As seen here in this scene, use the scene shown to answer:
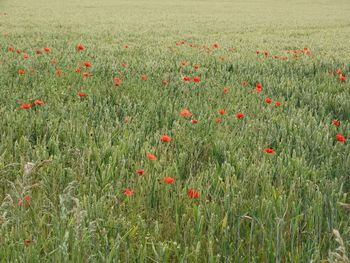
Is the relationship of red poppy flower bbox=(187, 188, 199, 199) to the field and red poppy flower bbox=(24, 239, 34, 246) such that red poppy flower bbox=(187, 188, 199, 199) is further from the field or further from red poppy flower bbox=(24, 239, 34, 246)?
red poppy flower bbox=(24, 239, 34, 246)

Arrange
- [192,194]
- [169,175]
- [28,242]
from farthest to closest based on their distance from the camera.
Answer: [169,175] < [192,194] < [28,242]

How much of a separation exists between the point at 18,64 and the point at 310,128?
395 cm

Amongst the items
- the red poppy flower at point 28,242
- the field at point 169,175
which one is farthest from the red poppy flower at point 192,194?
the red poppy flower at point 28,242

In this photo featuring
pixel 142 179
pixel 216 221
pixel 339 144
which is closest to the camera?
pixel 216 221

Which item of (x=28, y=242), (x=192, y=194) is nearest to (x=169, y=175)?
(x=192, y=194)

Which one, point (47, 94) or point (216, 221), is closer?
point (216, 221)

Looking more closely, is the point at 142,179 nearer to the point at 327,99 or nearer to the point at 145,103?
the point at 145,103

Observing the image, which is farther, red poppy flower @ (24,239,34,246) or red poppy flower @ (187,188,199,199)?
red poppy flower @ (187,188,199,199)

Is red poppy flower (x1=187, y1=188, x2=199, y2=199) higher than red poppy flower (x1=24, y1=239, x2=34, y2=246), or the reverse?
red poppy flower (x1=24, y1=239, x2=34, y2=246)

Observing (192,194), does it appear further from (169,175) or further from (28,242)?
(28,242)

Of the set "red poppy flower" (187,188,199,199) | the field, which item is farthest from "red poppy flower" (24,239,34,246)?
"red poppy flower" (187,188,199,199)

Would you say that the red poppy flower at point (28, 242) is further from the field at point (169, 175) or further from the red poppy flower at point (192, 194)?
the red poppy flower at point (192, 194)

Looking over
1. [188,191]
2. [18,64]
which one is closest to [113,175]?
[188,191]

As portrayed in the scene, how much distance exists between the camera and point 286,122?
3.00m
